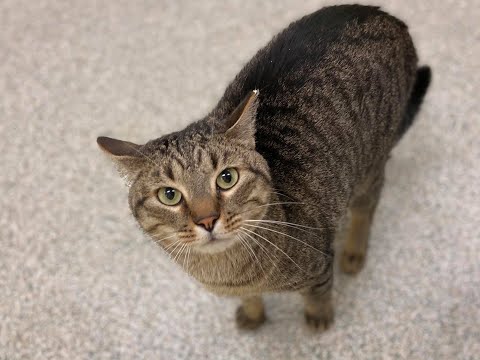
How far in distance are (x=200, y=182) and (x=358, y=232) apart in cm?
62

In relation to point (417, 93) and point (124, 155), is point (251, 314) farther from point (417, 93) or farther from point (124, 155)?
point (417, 93)

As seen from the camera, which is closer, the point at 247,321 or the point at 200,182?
the point at 200,182

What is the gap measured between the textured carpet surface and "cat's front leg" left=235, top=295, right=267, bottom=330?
1.0 inches

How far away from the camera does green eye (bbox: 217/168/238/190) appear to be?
2.95ft

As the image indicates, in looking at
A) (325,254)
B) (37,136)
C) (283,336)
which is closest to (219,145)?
(325,254)

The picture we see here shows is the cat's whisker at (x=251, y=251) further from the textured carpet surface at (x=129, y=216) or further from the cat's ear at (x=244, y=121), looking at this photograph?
the textured carpet surface at (x=129, y=216)

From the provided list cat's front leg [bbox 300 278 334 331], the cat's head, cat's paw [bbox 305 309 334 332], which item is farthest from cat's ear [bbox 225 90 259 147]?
cat's paw [bbox 305 309 334 332]

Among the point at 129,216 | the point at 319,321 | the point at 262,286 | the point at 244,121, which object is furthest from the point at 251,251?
the point at 129,216

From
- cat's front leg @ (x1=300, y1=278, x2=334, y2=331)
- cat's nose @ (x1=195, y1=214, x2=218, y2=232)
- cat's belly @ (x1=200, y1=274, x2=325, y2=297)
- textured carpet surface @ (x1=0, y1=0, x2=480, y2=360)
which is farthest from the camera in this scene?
textured carpet surface @ (x1=0, y1=0, x2=480, y2=360)

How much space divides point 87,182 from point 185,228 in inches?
31.3

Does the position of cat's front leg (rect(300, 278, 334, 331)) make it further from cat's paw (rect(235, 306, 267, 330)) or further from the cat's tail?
the cat's tail

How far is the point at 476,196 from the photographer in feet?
4.67

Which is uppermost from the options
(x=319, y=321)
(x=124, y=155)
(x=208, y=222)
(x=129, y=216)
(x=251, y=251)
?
(x=124, y=155)

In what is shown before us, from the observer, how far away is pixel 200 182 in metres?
0.88
